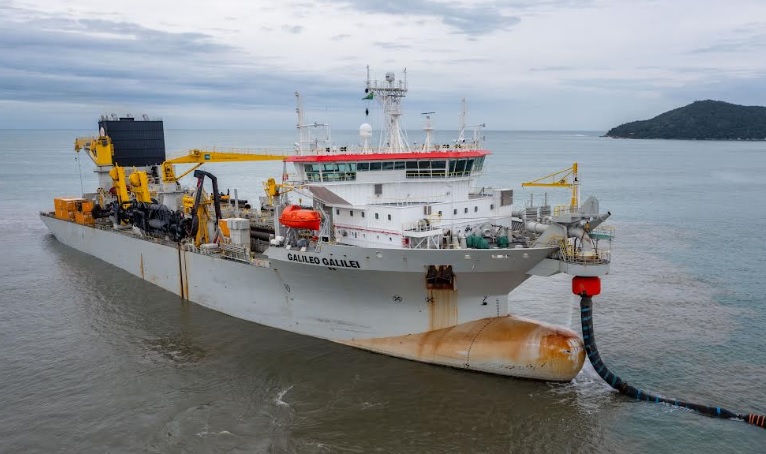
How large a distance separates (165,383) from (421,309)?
8.15 m

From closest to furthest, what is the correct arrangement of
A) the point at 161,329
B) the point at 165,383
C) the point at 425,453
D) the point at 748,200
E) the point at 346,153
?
the point at 425,453 < the point at 165,383 < the point at 346,153 < the point at 161,329 < the point at 748,200

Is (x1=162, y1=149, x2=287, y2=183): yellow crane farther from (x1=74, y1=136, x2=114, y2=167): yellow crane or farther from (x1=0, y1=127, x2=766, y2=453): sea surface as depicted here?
(x1=74, y1=136, x2=114, y2=167): yellow crane

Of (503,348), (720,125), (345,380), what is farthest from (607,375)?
(720,125)

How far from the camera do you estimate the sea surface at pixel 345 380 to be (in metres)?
14.0

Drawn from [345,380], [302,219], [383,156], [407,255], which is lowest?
[345,380]

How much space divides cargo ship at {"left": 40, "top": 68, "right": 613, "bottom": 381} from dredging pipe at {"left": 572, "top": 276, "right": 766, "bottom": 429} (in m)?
0.43

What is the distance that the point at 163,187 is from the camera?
3152cm

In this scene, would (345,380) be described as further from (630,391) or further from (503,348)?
(630,391)

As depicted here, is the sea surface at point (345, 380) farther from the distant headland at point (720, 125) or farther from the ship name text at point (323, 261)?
the distant headland at point (720, 125)

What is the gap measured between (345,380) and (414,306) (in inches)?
120

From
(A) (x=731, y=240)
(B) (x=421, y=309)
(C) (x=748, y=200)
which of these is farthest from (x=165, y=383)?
(C) (x=748, y=200)

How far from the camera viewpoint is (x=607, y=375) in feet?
51.4

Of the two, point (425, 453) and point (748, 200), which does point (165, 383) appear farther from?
point (748, 200)

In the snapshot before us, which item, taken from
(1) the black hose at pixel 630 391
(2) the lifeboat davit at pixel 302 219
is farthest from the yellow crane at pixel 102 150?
(1) the black hose at pixel 630 391
